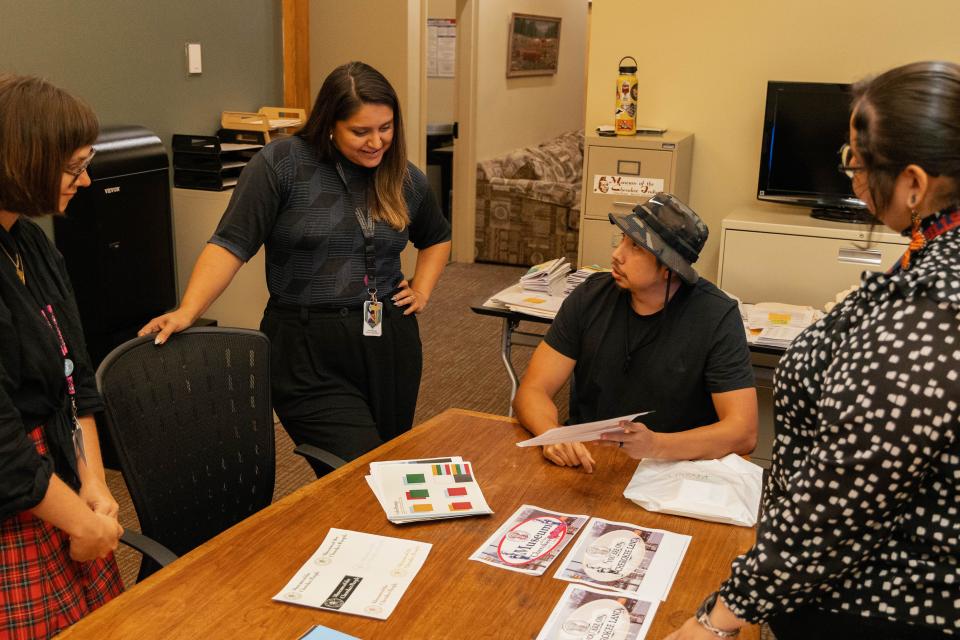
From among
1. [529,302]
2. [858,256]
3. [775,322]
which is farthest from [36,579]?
Result: [858,256]

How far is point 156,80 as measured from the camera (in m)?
4.46

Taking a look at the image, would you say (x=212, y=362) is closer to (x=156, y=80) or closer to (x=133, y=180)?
(x=133, y=180)

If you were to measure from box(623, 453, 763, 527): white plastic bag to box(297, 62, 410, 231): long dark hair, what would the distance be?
39.5 inches

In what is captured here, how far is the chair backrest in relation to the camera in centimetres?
196

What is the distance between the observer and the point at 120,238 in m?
3.88

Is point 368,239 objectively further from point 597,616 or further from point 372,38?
point 372,38

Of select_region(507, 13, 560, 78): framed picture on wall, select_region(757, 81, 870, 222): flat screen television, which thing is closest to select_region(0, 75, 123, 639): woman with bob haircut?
select_region(757, 81, 870, 222): flat screen television

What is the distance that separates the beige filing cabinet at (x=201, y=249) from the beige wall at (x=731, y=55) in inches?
75.1

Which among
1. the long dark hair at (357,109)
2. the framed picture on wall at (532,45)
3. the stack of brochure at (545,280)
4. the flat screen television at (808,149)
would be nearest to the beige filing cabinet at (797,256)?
the flat screen television at (808,149)

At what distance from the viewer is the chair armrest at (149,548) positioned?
173 cm

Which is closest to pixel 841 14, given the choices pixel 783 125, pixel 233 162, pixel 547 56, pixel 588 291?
pixel 783 125

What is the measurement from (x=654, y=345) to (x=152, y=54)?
3130 millimetres

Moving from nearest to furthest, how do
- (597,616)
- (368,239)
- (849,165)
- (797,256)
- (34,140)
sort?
(849,165) < (597,616) < (34,140) < (368,239) < (797,256)

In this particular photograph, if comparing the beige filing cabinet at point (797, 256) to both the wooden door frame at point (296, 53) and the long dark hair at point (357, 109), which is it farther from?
the wooden door frame at point (296, 53)
